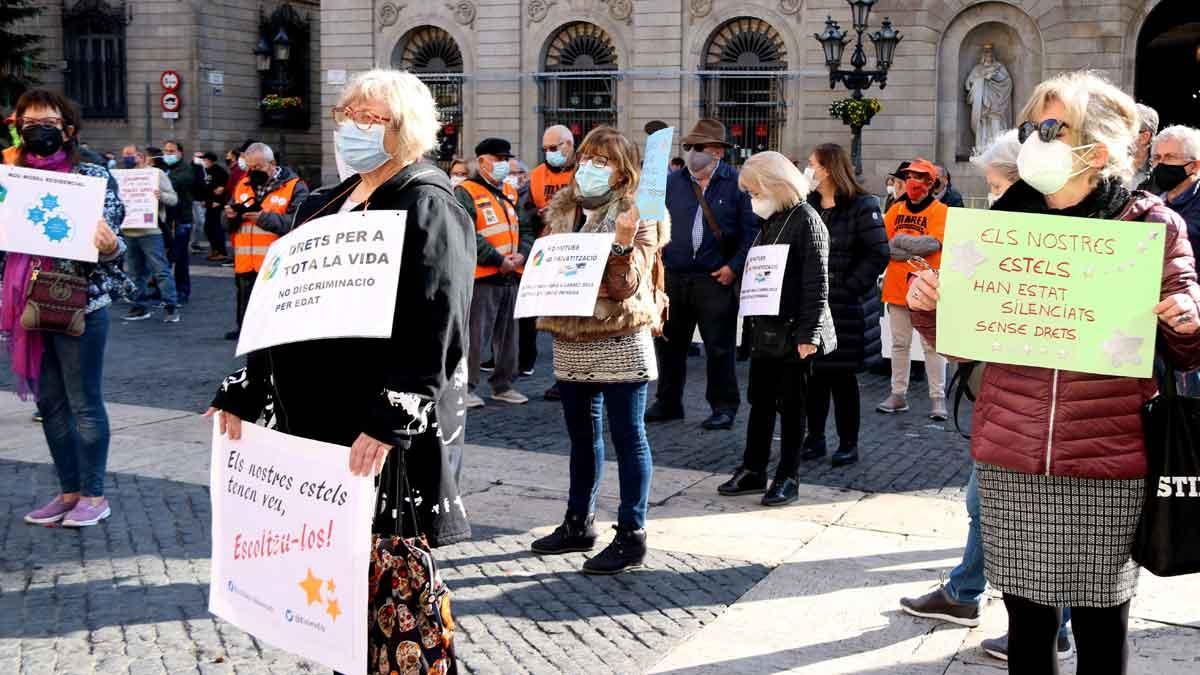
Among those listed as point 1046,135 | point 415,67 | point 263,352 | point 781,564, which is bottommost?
point 781,564

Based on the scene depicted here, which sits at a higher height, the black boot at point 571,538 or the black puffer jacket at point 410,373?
the black puffer jacket at point 410,373

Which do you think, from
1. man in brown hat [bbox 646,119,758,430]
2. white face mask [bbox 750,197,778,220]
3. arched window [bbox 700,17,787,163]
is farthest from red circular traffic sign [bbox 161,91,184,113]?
white face mask [bbox 750,197,778,220]

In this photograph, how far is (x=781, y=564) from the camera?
5.52 meters

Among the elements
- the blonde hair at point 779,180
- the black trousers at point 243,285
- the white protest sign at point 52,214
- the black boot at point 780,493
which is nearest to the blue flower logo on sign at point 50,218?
the white protest sign at point 52,214

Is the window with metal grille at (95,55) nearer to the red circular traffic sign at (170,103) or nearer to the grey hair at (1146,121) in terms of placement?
the red circular traffic sign at (170,103)

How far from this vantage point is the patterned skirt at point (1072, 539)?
3.17m

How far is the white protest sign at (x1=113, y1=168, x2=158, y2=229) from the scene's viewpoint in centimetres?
1405

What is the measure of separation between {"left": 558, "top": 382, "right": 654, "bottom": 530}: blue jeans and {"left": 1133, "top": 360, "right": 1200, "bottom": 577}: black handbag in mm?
2494

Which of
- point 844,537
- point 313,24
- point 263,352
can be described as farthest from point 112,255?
point 313,24

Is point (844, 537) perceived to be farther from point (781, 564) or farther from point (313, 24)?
point (313, 24)

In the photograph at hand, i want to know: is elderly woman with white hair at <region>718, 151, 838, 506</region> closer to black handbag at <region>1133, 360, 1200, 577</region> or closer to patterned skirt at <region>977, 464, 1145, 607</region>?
patterned skirt at <region>977, 464, 1145, 607</region>

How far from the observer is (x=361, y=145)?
11.2 feet

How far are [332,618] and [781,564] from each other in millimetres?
2773

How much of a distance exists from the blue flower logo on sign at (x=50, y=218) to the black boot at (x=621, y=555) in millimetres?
2730
